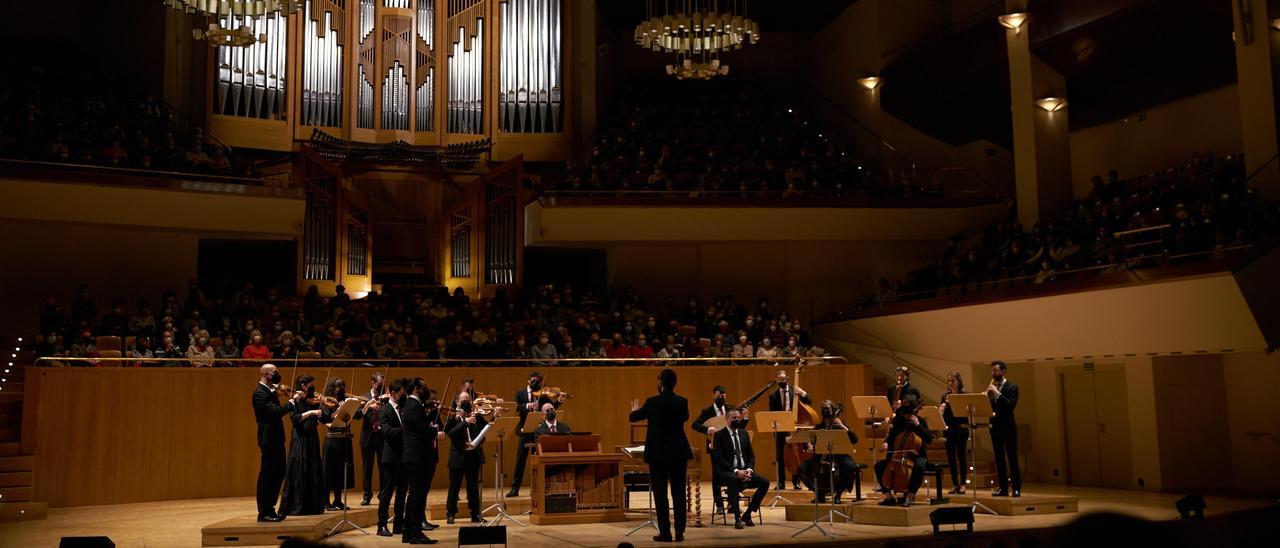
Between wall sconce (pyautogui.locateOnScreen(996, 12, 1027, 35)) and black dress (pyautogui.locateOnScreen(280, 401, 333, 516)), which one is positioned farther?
wall sconce (pyautogui.locateOnScreen(996, 12, 1027, 35))

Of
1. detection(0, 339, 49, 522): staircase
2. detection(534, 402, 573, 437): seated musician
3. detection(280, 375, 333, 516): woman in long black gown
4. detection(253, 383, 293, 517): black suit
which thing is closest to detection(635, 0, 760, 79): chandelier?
detection(534, 402, 573, 437): seated musician

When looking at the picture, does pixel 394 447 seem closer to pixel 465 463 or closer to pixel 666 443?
pixel 465 463

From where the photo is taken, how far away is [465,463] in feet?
35.2

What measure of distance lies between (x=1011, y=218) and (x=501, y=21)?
10157mm

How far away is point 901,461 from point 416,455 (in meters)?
4.68

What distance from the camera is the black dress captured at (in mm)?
10492

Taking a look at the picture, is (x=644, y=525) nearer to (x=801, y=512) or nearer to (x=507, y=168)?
(x=801, y=512)

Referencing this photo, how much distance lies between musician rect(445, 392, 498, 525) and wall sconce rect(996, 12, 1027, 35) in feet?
38.9

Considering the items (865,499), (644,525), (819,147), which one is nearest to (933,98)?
(819,147)

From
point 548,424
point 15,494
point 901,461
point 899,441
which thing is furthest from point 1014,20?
point 15,494

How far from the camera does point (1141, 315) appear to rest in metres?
13.4

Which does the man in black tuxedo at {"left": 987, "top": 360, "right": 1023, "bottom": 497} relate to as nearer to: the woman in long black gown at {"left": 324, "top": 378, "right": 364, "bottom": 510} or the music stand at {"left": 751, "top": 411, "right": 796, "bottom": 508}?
the music stand at {"left": 751, "top": 411, "right": 796, "bottom": 508}

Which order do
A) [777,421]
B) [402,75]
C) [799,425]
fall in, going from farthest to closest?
[402,75]
[799,425]
[777,421]

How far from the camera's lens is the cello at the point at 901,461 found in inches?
429
